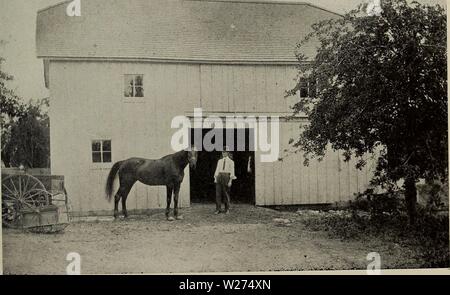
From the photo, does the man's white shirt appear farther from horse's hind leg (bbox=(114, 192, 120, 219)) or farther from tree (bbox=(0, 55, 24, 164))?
tree (bbox=(0, 55, 24, 164))

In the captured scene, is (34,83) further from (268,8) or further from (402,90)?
(402,90)

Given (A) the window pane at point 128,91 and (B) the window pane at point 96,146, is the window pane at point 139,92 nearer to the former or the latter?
(A) the window pane at point 128,91

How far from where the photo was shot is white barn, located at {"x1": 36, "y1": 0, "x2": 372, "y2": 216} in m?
4.82

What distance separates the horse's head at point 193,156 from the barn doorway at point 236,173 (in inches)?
1.7

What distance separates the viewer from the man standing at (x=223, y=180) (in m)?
5.07

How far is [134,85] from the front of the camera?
5.05 meters

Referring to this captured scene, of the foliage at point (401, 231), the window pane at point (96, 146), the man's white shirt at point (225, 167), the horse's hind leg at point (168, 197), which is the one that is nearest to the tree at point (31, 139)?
the window pane at point (96, 146)

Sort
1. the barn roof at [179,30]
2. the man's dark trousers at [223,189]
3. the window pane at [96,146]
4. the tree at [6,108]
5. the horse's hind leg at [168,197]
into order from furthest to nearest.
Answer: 1. the man's dark trousers at [223,189]
2. the horse's hind leg at [168,197]
3. the window pane at [96,146]
4. the barn roof at [179,30]
5. the tree at [6,108]

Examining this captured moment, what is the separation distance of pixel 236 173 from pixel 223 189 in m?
0.28

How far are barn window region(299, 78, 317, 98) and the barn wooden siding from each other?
117 mm

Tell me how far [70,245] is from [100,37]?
6.45 feet

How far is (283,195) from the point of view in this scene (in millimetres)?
5598

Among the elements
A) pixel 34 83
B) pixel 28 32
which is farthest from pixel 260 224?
pixel 28 32

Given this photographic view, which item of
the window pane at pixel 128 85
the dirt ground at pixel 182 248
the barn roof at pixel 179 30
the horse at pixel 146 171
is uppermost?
the barn roof at pixel 179 30
